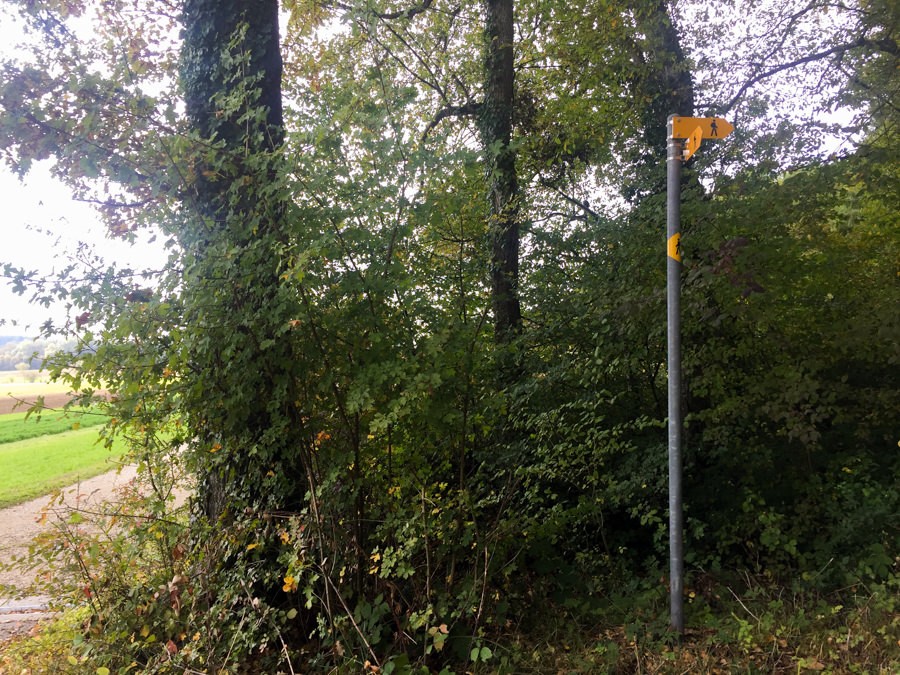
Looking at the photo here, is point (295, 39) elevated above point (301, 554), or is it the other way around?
point (295, 39)

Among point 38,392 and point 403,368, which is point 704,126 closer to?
point 403,368

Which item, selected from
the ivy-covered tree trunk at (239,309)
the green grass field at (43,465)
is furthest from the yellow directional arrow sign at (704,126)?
the green grass field at (43,465)

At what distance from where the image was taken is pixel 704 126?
2.96m

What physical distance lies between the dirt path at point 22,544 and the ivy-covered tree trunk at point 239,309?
1158 millimetres

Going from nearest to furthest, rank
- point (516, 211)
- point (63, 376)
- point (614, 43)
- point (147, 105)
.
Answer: point (63, 376)
point (147, 105)
point (516, 211)
point (614, 43)

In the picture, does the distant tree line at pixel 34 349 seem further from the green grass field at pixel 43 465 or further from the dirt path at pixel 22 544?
the green grass field at pixel 43 465

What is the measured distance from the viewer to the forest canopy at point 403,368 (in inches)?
130

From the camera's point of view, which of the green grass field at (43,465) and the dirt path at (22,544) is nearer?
the dirt path at (22,544)

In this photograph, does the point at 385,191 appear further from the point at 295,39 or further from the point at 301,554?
the point at 295,39

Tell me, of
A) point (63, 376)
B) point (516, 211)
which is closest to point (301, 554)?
point (63, 376)

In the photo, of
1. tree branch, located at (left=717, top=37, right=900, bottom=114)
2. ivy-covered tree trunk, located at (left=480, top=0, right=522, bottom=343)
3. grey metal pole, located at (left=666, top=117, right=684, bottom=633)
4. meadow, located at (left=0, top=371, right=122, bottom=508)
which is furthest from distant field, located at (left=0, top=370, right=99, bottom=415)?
tree branch, located at (left=717, top=37, right=900, bottom=114)

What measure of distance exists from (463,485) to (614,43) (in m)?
6.87

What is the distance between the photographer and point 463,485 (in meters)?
3.78

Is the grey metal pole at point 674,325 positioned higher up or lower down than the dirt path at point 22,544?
higher up
